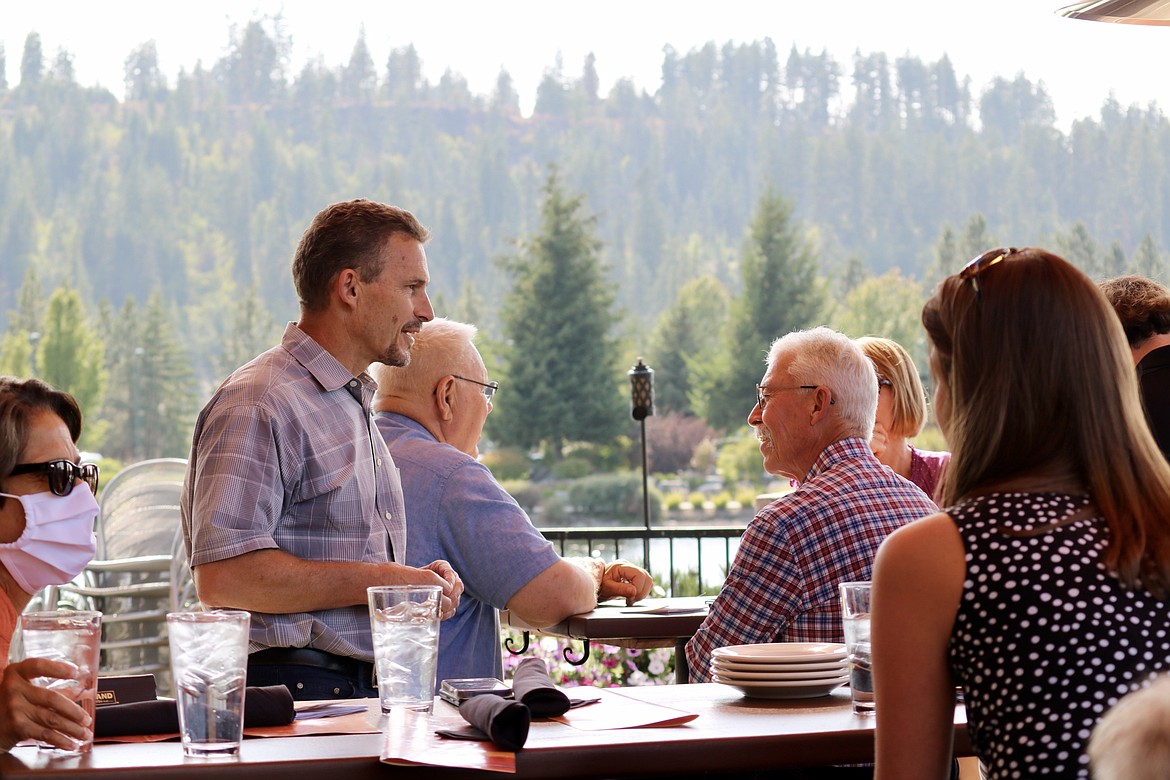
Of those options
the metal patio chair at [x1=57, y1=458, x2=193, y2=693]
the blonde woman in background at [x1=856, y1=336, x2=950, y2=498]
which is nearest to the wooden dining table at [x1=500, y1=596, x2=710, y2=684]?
the blonde woman in background at [x1=856, y1=336, x2=950, y2=498]

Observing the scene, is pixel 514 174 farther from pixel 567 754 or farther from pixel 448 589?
pixel 567 754

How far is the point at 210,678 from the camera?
138 cm

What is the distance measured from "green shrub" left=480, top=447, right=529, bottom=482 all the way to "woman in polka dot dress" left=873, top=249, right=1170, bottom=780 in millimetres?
44138

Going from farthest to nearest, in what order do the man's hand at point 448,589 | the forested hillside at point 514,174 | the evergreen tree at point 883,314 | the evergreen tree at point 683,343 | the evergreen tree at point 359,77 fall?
1. the evergreen tree at point 359,77
2. the forested hillside at point 514,174
3. the evergreen tree at point 683,343
4. the evergreen tree at point 883,314
5. the man's hand at point 448,589

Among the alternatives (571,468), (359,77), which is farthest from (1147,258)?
(359,77)

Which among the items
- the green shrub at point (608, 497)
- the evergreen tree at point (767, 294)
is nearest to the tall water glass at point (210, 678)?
the green shrub at point (608, 497)

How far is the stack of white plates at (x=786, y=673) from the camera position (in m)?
1.69

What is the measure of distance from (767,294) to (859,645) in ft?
150

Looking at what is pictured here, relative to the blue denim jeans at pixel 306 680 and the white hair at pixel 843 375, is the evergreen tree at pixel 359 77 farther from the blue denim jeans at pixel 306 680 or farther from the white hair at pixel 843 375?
the blue denim jeans at pixel 306 680

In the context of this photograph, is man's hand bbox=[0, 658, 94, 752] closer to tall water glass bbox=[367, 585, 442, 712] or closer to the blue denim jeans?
tall water glass bbox=[367, 585, 442, 712]

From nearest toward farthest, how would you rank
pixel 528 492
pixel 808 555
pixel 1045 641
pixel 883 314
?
1. pixel 1045 641
2. pixel 808 555
3. pixel 528 492
4. pixel 883 314

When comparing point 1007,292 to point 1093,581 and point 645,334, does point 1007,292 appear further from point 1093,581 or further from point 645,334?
point 645,334

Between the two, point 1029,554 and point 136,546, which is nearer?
point 1029,554

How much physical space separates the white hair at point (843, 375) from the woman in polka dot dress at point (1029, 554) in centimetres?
115
